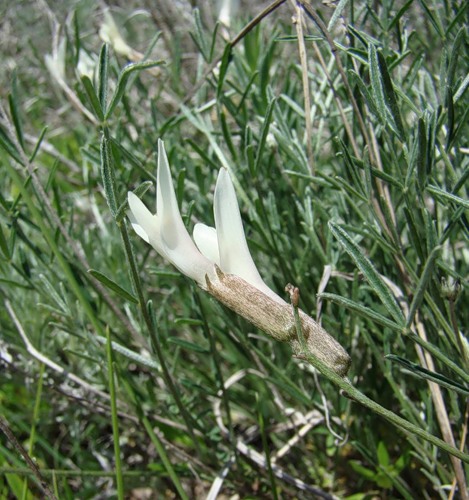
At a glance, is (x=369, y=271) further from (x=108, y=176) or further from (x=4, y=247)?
(x=4, y=247)

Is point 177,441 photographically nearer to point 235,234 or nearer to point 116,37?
point 235,234

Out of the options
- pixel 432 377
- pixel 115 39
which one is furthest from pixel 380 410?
pixel 115 39

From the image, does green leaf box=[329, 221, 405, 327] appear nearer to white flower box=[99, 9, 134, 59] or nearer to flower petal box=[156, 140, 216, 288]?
flower petal box=[156, 140, 216, 288]

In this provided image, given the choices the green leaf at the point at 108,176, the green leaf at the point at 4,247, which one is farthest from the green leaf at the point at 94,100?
the green leaf at the point at 4,247

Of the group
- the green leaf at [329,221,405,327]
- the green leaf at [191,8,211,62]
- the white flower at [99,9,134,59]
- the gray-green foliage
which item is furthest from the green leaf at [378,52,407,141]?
the white flower at [99,9,134,59]

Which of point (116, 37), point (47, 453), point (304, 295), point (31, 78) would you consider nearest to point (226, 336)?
point (304, 295)
